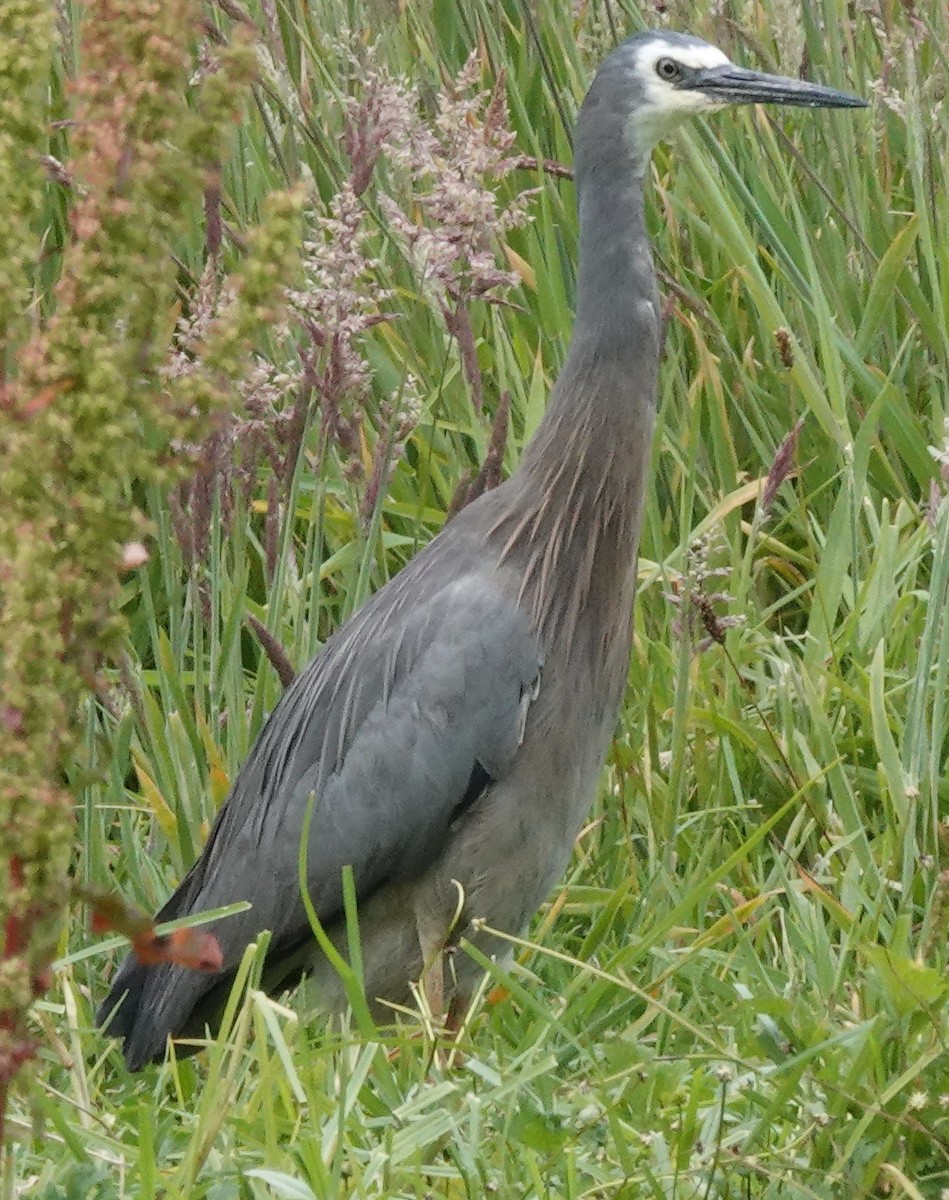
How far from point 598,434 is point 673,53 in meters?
0.61

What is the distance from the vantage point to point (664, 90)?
3223 mm

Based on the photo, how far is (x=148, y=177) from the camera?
1.32 meters

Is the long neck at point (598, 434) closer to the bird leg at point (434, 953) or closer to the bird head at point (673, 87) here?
the bird head at point (673, 87)

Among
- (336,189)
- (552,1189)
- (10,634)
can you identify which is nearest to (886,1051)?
(552,1189)

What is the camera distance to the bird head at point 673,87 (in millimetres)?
3215

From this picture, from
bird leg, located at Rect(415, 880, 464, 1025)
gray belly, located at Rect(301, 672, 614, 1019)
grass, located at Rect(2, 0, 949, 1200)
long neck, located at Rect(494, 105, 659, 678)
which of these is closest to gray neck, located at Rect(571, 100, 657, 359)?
long neck, located at Rect(494, 105, 659, 678)

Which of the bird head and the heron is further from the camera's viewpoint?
the bird head

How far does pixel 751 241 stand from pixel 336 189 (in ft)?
2.71

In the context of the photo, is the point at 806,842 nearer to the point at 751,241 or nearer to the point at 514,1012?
the point at 514,1012

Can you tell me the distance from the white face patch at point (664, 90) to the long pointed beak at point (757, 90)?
1 centimetres

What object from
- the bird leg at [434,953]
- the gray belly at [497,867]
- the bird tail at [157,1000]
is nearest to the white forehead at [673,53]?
the gray belly at [497,867]

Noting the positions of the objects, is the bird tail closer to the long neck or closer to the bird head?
the long neck

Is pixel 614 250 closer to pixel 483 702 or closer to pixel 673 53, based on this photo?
pixel 673 53

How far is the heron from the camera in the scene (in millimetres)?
3041
